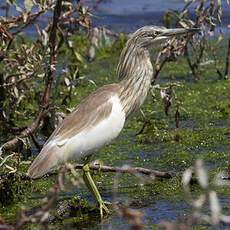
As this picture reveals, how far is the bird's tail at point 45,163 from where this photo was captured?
4887 mm

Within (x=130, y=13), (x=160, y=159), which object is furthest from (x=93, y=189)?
(x=130, y=13)

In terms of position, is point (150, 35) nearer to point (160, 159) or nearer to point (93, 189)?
point (160, 159)

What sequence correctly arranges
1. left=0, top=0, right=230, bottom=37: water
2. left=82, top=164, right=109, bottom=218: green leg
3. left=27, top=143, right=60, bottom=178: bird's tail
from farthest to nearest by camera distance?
1. left=0, top=0, right=230, bottom=37: water
2. left=82, top=164, right=109, bottom=218: green leg
3. left=27, top=143, right=60, bottom=178: bird's tail

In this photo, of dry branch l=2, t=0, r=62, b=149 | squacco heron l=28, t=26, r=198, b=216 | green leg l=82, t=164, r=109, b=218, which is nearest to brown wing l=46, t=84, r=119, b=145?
squacco heron l=28, t=26, r=198, b=216

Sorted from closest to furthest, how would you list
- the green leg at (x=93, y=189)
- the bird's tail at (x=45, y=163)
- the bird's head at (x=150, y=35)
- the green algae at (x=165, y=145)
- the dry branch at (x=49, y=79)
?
the bird's tail at (x=45, y=163), the green leg at (x=93, y=189), the green algae at (x=165, y=145), the bird's head at (x=150, y=35), the dry branch at (x=49, y=79)

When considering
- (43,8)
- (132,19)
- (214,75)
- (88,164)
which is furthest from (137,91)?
(132,19)

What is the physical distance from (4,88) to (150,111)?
4.41 ft

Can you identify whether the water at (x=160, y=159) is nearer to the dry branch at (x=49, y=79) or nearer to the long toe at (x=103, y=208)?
the long toe at (x=103, y=208)

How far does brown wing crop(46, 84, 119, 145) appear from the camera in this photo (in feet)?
16.5

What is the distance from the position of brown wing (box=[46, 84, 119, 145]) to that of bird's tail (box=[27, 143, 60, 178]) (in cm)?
7

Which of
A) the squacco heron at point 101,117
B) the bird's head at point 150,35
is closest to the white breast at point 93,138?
the squacco heron at point 101,117

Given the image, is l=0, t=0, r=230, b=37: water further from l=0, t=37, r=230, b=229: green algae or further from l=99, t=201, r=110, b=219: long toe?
l=99, t=201, r=110, b=219: long toe

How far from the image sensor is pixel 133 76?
5480 mm

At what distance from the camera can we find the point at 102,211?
16.4 feet
